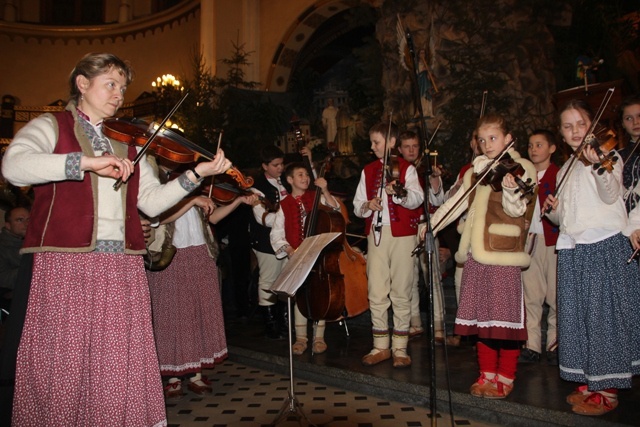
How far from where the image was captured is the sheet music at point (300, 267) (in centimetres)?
294

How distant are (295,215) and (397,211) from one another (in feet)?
3.29

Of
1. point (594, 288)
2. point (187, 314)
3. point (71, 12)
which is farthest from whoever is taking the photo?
point (71, 12)

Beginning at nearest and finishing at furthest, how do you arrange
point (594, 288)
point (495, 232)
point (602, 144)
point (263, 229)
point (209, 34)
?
point (602, 144), point (594, 288), point (495, 232), point (263, 229), point (209, 34)

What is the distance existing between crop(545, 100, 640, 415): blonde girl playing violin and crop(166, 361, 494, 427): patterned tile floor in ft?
2.36

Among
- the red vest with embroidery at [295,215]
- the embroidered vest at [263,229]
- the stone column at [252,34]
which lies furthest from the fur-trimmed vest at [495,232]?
the stone column at [252,34]

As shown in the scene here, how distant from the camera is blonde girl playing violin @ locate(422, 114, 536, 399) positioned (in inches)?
132

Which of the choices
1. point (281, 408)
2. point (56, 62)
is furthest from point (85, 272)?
point (56, 62)

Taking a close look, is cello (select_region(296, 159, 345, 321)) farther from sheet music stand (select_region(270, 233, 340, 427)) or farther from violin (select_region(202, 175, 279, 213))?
sheet music stand (select_region(270, 233, 340, 427))

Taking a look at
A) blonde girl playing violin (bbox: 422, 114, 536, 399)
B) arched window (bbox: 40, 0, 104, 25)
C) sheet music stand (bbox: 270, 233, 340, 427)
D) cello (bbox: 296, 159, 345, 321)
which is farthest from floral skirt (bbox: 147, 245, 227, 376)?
arched window (bbox: 40, 0, 104, 25)

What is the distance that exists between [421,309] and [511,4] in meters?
5.34

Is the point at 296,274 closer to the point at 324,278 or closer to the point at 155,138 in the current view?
the point at 155,138

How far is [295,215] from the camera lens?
480cm

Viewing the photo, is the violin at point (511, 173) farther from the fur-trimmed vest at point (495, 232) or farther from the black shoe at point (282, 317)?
the black shoe at point (282, 317)

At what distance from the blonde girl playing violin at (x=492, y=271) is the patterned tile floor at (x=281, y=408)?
0.41 metres
